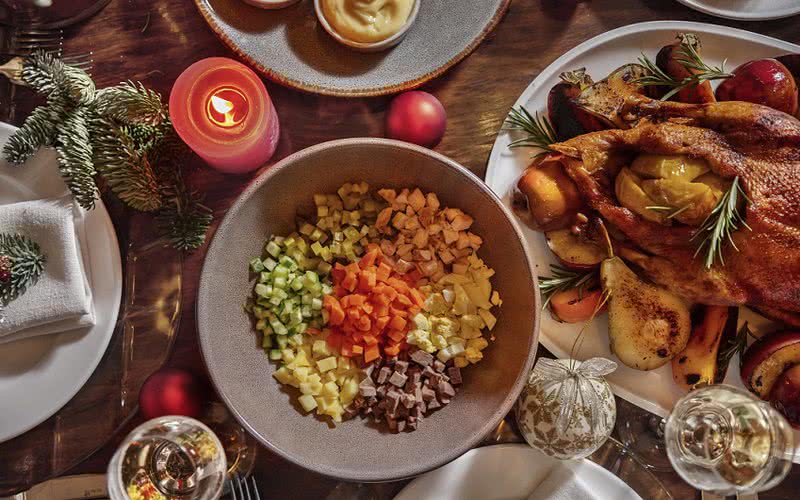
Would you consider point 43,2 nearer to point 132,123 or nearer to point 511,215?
point 132,123

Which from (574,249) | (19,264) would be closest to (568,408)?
(574,249)

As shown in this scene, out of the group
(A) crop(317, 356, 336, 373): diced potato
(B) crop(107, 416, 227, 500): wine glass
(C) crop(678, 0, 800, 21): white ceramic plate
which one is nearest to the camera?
(B) crop(107, 416, 227, 500): wine glass

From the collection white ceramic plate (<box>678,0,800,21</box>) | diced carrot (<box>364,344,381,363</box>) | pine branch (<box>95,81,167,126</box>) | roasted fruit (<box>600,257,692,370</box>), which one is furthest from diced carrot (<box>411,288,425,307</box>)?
white ceramic plate (<box>678,0,800,21</box>)

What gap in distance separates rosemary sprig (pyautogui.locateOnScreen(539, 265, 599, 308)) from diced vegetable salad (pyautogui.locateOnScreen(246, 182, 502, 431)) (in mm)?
95

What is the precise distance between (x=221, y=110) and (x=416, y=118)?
0.34 meters

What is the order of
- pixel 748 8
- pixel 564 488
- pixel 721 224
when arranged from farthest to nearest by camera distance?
pixel 748 8 → pixel 564 488 → pixel 721 224

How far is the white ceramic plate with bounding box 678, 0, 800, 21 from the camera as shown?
1.35 m

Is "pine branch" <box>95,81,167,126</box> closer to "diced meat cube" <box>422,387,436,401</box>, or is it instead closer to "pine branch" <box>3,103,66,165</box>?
"pine branch" <box>3,103,66,165</box>

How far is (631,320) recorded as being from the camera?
123 centimetres

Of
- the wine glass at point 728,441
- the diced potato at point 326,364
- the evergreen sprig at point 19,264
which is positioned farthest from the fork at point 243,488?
the wine glass at point 728,441

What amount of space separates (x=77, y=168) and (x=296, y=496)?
0.69m

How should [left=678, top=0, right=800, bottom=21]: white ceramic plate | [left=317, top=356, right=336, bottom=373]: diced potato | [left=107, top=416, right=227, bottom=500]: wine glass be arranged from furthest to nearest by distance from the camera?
[left=678, top=0, right=800, bottom=21]: white ceramic plate < [left=317, top=356, right=336, bottom=373]: diced potato < [left=107, top=416, right=227, bottom=500]: wine glass

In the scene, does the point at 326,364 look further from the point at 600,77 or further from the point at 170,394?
the point at 600,77

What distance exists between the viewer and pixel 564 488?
1.24 meters
